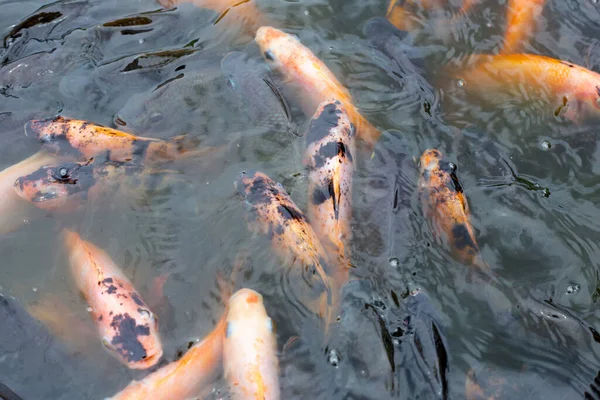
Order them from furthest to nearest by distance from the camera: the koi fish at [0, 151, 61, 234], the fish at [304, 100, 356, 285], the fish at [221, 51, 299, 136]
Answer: the fish at [221, 51, 299, 136], the koi fish at [0, 151, 61, 234], the fish at [304, 100, 356, 285]

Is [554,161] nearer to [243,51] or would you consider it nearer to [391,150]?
[391,150]

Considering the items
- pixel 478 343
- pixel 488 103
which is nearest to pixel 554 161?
pixel 488 103

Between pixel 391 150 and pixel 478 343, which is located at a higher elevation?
pixel 391 150

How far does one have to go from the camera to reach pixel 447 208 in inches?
175

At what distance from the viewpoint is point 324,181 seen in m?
4.64

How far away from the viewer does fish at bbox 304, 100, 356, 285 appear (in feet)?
14.2

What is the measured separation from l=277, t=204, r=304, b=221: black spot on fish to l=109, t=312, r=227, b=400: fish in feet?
3.59

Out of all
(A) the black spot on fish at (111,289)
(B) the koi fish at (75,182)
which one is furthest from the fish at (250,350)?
(B) the koi fish at (75,182)

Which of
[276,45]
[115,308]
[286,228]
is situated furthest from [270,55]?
[115,308]

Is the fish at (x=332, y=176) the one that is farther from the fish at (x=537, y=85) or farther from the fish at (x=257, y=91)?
the fish at (x=537, y=85)

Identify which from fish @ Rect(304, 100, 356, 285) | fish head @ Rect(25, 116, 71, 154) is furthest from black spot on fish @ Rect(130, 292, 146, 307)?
fish head @ Rect(25, 116, 71, 154)

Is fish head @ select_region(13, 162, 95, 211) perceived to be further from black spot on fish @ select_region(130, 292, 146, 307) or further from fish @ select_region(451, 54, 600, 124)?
fish @ select_region(451, 54, 600, 124)

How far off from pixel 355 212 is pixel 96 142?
2.75 m

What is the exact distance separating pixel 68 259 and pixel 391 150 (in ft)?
10.5
